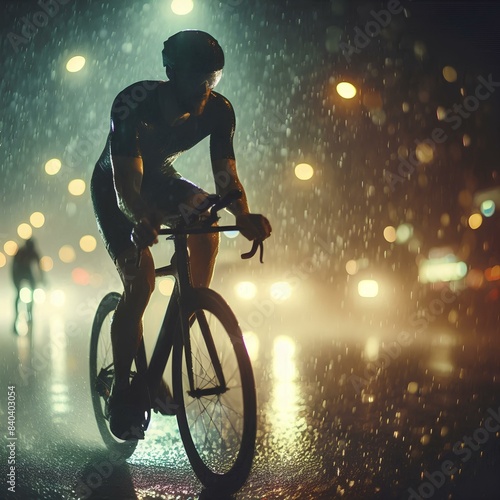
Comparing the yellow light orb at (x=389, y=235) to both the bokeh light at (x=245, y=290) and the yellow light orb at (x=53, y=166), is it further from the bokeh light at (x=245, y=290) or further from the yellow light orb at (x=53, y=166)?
the yellow light orb at (x=53, y=166)

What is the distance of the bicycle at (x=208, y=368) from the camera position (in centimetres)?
323

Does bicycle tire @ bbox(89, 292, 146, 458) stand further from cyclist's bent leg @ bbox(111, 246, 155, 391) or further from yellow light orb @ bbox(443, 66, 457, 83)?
yellow light orb @ bbox(443, 66, 457, 83)

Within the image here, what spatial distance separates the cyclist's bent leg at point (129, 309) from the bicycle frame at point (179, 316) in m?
0.14

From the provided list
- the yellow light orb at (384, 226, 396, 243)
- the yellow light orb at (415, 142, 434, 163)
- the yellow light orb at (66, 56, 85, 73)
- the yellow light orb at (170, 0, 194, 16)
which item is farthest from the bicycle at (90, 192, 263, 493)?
the yellow light orb at (384, 226, 396, 243)

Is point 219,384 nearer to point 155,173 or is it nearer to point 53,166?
point 155,173

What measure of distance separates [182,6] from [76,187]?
535 inches

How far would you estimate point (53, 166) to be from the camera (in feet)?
77.4

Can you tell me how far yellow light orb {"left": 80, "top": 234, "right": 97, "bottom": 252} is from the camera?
27172 mm

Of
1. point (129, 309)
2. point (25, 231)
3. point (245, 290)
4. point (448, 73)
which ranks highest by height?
point (448, 73)

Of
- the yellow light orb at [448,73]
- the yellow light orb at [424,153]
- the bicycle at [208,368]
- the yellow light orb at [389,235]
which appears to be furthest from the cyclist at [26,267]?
the yellow light orb at [389,235]

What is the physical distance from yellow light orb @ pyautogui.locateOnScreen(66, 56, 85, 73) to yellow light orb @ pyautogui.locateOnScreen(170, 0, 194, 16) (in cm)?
236

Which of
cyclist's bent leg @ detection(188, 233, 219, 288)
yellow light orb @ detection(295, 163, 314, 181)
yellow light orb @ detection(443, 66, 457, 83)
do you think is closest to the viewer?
cyclist's bent leg @ detection(188, 233, 219, 288)

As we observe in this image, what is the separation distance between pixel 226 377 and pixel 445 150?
2100 cm

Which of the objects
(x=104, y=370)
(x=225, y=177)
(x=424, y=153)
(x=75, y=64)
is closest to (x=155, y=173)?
(x=225, y=177)
